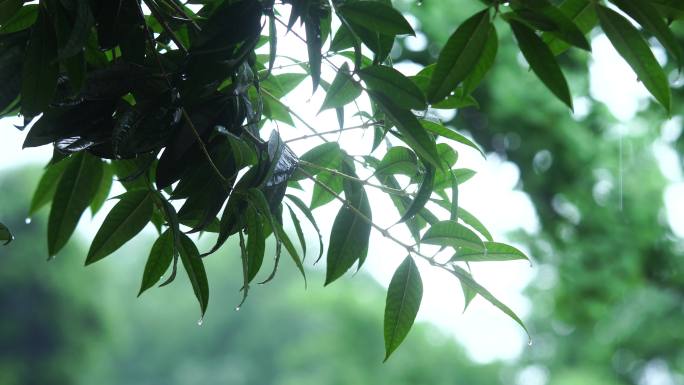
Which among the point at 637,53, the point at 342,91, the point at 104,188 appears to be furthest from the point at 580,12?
the point at 104,188

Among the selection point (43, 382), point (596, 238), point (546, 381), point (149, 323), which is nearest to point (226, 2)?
point (596, 238)

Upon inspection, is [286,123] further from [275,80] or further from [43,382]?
[43,382]

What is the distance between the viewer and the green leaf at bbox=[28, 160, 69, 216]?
0.69m

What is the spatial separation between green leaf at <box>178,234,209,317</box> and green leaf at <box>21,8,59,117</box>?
125mm

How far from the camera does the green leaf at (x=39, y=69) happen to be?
43 centimetres

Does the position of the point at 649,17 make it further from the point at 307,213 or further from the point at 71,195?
the point at 71,195

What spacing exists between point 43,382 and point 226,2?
960 centimetres

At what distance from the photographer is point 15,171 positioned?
10.0 meters

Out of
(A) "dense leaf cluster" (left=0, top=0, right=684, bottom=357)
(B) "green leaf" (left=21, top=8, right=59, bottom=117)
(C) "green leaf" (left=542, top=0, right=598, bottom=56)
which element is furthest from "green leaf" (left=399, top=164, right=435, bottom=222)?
(B) "green leaf" (left=21, top=8, right=59, bottom=117)

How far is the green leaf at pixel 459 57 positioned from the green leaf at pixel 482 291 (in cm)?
13

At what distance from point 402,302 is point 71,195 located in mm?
263

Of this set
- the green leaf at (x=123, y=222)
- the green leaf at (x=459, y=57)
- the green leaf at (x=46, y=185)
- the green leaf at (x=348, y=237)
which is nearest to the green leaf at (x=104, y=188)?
the green leaf at (x=46, y=185)

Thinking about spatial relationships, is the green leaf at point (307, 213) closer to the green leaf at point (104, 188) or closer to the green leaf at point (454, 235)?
the green leaf at point (454, 235)

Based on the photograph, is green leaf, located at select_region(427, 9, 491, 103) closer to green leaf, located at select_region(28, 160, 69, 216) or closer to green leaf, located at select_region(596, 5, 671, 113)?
green leaf, located at select_region(596, 5, 671, 113)
